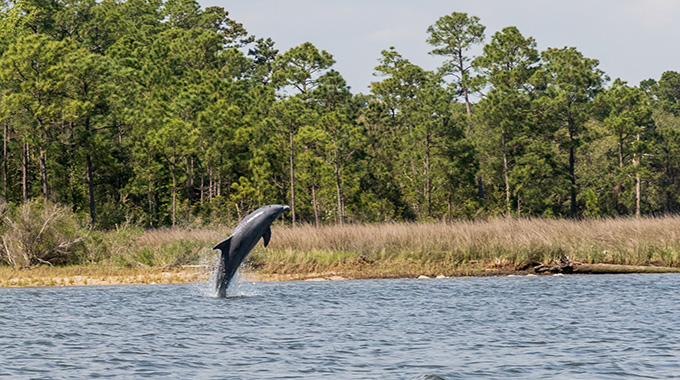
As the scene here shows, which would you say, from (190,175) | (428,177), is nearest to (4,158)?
(190,175)

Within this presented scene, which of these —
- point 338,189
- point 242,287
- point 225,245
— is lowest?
point 242,287

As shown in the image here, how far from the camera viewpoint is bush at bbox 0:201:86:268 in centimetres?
3198

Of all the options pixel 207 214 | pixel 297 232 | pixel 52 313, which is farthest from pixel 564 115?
A: pixel 52 313

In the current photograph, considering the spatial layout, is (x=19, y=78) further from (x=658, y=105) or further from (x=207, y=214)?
(x=658, y=105)

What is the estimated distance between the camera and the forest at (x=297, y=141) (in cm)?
5297

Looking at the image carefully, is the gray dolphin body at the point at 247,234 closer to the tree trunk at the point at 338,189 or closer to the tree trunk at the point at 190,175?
the tree trunk at the point at 338,189

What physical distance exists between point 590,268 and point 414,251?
625 cm

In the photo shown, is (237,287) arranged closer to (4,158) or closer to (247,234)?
(247,234)

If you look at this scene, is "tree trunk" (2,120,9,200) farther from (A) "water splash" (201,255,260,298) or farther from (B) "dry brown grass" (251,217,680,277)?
(A) "water splash" (201,255,260,298)

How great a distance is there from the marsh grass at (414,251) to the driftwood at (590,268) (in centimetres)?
86

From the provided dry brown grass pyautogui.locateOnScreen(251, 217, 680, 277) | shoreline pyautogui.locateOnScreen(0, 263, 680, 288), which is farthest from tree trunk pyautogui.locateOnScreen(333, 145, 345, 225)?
shoreline pyautogui.locateOnScreen(0, 263, 680, 288)

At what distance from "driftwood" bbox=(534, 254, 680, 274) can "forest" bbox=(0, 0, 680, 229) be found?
25.1 meters

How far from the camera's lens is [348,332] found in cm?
1644

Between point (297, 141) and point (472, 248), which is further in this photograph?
point (297, 141)
